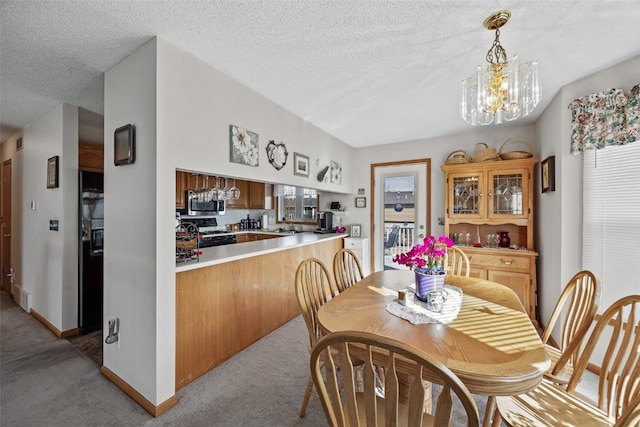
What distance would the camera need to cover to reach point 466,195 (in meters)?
3.38

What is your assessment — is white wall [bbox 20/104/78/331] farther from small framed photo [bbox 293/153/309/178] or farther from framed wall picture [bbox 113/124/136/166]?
small framed photo [bbox 293/153/309/178]

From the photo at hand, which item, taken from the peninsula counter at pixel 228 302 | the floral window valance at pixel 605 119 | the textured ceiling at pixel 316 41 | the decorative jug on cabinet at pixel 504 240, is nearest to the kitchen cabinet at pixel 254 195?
the peninsula counter at pixel 228 302

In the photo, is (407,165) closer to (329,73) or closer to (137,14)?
(329,73)

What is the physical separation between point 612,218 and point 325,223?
10.5ft

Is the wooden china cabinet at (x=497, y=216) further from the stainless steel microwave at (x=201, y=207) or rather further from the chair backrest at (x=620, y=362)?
the stainless steel microwave at (x=201, y=207)

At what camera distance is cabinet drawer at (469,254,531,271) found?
2898 millimetres

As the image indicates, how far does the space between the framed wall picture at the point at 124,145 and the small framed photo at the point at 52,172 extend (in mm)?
1352

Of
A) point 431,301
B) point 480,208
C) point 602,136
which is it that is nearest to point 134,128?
point 431,301

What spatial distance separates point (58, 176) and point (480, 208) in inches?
182

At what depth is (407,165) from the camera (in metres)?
4.16

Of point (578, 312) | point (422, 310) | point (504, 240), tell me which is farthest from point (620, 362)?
point (504, 240)

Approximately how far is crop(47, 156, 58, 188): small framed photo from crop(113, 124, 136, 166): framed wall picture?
1352 mm

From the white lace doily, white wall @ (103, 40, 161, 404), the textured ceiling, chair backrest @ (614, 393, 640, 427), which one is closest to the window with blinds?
the textured ceiling

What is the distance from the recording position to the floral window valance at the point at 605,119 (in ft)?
6.01
